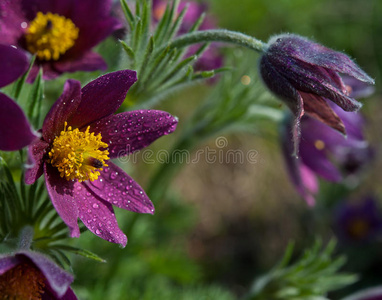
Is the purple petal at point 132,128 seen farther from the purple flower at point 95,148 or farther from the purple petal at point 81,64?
the purple petal at point 81,64

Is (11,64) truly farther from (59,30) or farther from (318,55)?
(318,55)

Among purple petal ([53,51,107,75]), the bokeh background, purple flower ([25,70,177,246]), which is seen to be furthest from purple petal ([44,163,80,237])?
the bokeh background

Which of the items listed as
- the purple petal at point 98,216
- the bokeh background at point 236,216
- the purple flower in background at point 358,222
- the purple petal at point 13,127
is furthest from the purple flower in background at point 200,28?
the purple flower in background at point 358,222

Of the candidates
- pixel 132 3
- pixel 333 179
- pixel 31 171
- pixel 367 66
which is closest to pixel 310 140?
pixel 333 179

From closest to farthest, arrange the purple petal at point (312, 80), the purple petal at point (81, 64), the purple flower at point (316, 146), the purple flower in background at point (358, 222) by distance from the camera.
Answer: the purple petal at point (312, 80) → the purple petal at point (81, 64) → the purple flower at point (316, 146) → the purple flower in background at point (358, 222)

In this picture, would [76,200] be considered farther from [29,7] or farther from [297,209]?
[297,209]
